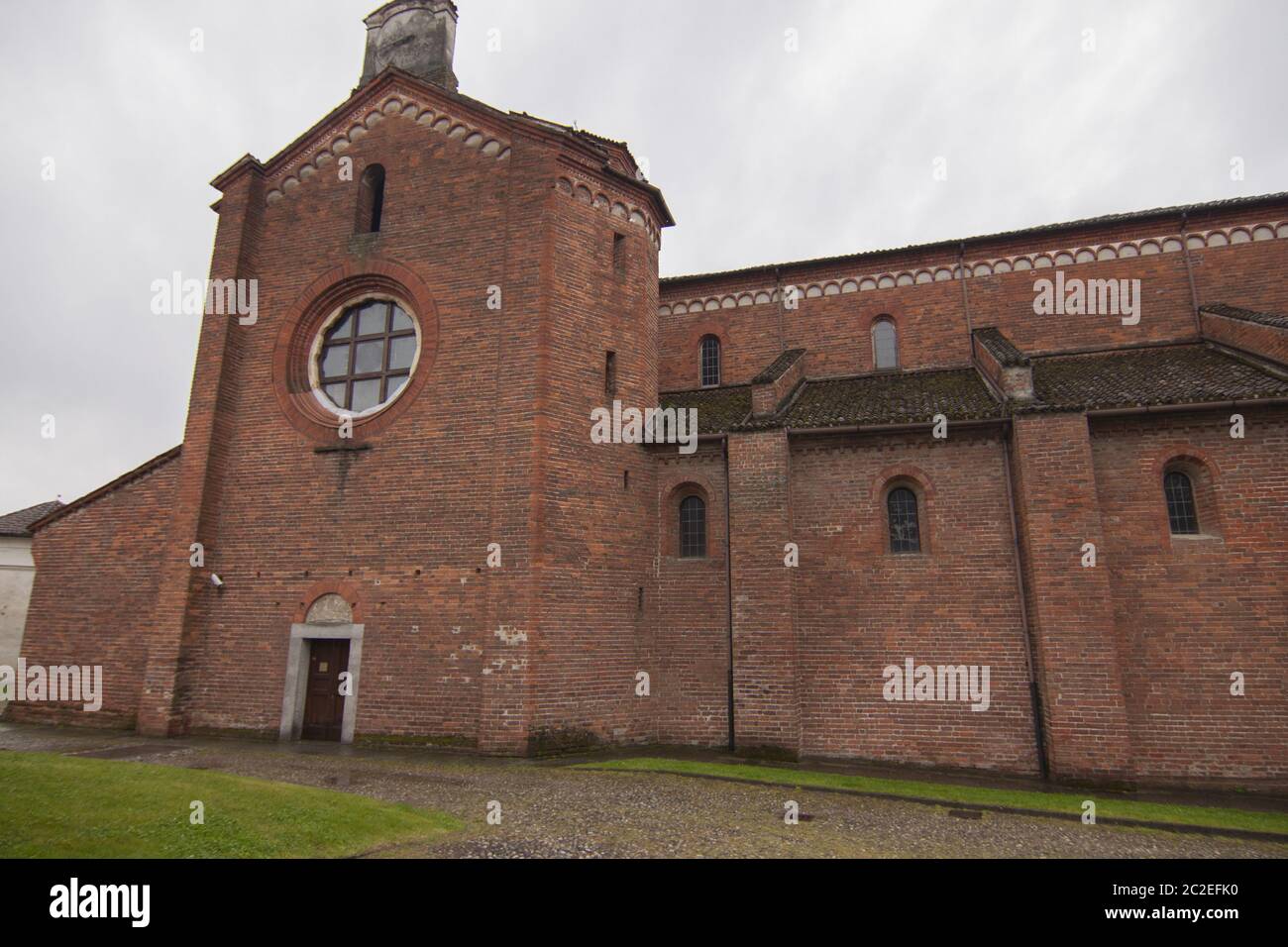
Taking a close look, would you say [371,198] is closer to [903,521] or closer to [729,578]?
[729,578]

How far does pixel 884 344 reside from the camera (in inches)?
638

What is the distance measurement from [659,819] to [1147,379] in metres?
11.7

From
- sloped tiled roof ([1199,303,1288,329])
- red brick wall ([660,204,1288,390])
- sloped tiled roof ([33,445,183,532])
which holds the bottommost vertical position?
sloped tiled roof ([33,445,183,532])

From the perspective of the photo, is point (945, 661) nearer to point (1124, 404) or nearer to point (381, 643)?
point (1124, 404)

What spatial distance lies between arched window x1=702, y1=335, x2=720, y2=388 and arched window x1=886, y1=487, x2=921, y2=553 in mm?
5716

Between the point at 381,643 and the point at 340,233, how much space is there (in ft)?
27.9

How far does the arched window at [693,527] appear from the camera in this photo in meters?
13.6

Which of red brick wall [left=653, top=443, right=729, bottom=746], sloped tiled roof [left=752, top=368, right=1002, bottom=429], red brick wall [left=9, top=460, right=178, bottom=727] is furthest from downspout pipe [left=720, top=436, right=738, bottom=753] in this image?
red brick wall [left=9, top=460, right=178, bottom=727]

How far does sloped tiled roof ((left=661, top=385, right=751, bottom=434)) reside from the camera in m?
14.0

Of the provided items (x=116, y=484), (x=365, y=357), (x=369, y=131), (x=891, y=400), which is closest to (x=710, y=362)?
(x=891, y=400)

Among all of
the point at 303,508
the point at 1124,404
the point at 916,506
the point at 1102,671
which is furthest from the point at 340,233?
the point at 1102,671

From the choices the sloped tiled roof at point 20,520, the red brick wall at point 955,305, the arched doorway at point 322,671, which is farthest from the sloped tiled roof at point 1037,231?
the sloped tiled roof at point 20,520

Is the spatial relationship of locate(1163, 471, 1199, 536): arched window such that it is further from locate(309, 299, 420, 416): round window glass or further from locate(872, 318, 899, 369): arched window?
locate(309, 299, 420, 416): round window glass

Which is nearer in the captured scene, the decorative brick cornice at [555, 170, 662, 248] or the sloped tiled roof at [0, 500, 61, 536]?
the decorative brick cornice at [555, 170, 662, 248]
